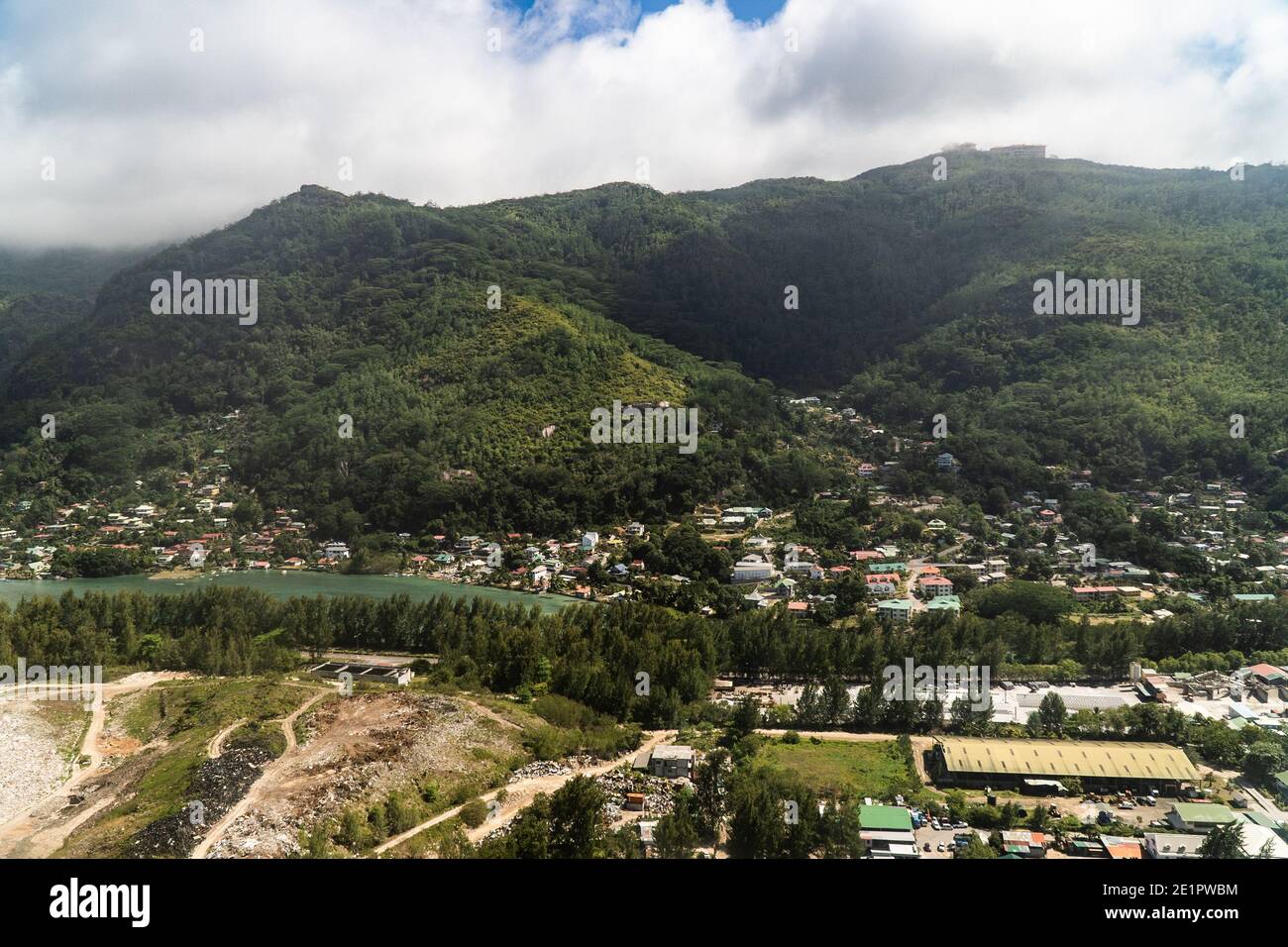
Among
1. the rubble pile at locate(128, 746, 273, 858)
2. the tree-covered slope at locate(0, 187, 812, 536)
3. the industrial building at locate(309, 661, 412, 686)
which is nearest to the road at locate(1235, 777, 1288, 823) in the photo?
the rubble pile at locate(128, 746, 273, 858)

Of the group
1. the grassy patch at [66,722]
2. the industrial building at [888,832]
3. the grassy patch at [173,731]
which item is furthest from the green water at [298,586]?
the industrial building at [888,832]

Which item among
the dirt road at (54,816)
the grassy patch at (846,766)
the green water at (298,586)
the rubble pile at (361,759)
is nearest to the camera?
the dirt road at (54,816)

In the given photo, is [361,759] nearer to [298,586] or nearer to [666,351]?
[298,586]

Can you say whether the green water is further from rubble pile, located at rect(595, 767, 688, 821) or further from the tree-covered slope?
rubble pile, located at rect(595, 767, 688, 821)

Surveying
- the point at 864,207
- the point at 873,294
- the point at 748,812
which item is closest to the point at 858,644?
the point at 748,812

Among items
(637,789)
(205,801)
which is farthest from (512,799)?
(205,801)

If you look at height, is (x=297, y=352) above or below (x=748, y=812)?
above

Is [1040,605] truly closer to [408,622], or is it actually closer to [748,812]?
[748,812]

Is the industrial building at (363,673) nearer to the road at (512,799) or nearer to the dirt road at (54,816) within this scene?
the dirt road at (54,816)
